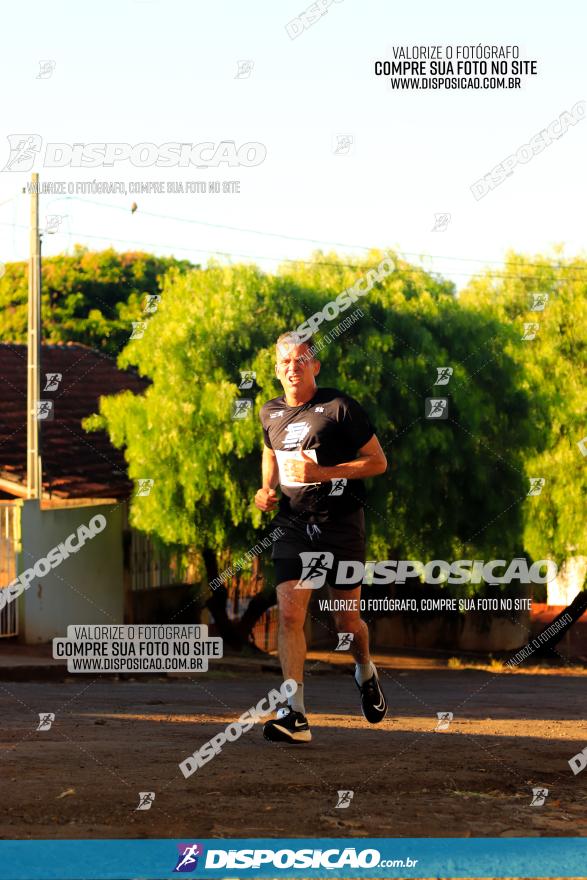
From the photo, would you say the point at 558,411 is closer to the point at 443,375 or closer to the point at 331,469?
the point at 443,375

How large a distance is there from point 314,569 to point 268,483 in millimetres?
697

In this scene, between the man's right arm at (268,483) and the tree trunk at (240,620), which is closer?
the man's right arm at (268,483)

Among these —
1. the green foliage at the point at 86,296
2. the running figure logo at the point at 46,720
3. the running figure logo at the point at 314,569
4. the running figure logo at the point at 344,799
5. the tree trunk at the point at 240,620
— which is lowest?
the tree trunk at the point at 240,620

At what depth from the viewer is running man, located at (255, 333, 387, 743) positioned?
8.10 metres

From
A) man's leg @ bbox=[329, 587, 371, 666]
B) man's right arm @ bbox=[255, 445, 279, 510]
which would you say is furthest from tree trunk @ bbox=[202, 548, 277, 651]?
man's right arm @ bbox=[255, 445, 279, 510]

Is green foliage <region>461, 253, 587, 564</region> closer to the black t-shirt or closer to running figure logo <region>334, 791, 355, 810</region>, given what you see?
the black t-shirt

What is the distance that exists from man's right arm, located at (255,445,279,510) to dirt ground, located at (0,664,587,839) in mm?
1467

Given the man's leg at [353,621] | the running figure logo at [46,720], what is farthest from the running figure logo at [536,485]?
the man's leg at [353,621]

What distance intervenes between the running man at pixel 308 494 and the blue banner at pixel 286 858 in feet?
9.08

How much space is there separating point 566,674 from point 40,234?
14.6 m

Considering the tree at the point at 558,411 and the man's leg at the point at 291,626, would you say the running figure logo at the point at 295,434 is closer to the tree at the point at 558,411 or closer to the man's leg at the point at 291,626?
the man's leg at the point at 291,626

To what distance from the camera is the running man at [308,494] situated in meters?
8.10

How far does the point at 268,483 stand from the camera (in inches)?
337

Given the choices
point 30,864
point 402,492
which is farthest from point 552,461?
point 30,864
